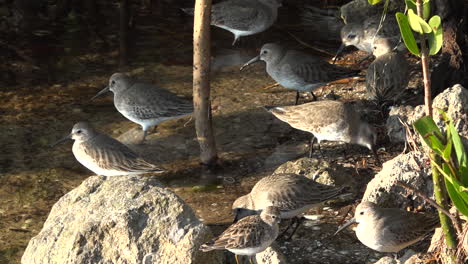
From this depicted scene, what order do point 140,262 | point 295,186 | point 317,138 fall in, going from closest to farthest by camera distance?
1. point 140,262
2. point 295,186
3. point 317,138

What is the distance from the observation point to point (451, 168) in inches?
186

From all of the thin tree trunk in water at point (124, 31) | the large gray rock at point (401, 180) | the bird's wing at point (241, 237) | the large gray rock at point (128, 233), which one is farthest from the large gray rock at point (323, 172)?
the thin tree trunk in water at point (124, 31)

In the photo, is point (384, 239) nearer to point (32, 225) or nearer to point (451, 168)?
point (451, 168)

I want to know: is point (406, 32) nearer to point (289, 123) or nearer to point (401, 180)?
point (401, 180)

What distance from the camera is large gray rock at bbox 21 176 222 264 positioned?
5887 mm

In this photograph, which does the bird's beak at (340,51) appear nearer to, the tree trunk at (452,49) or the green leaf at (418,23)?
the tree trunk at (452,49)

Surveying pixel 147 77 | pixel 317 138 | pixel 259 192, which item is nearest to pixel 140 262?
pixel 259 192

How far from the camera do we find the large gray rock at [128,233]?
19.3 feet

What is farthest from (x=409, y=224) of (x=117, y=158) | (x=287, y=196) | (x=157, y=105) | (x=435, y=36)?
(x=157, y=105)

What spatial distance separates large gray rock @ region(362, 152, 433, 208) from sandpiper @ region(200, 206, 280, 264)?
103cm

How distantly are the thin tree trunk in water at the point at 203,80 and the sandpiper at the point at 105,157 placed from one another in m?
0.68

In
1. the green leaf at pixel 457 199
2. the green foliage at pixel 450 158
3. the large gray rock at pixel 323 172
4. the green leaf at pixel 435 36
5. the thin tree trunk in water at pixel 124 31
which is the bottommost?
the thin tree trunk in water at pixel 124 31

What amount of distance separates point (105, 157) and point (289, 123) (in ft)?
6.31

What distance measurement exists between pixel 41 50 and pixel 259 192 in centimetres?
529
